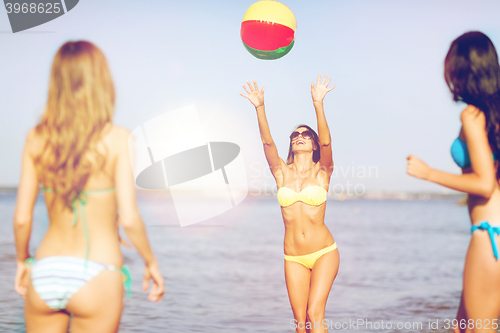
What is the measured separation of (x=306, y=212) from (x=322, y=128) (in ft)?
2.86

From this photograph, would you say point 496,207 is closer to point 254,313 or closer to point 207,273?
point 254,313

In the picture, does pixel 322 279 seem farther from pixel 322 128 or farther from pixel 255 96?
pixel 255 96

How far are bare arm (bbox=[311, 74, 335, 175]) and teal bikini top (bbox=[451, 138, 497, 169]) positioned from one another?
1883 millimetres

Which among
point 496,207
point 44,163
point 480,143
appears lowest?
point 496,207

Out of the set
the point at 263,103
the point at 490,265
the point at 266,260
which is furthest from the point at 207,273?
the point at 490,265

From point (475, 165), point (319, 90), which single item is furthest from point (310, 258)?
point (475, 165)

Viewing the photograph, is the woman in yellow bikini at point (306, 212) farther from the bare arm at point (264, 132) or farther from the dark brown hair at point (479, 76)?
→ the dark brown hair at point (479, 76)

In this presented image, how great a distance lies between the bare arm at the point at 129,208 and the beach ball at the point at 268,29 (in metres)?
3.24

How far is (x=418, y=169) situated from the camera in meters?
2.89

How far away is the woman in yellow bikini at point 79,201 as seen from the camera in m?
2.42

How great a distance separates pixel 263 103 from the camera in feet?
16.6

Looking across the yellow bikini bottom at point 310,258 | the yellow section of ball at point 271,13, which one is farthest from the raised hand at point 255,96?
the yellow bikini bottom at point 310,258

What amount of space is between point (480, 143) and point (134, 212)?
1997 mm

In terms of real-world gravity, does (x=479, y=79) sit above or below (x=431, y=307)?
above
